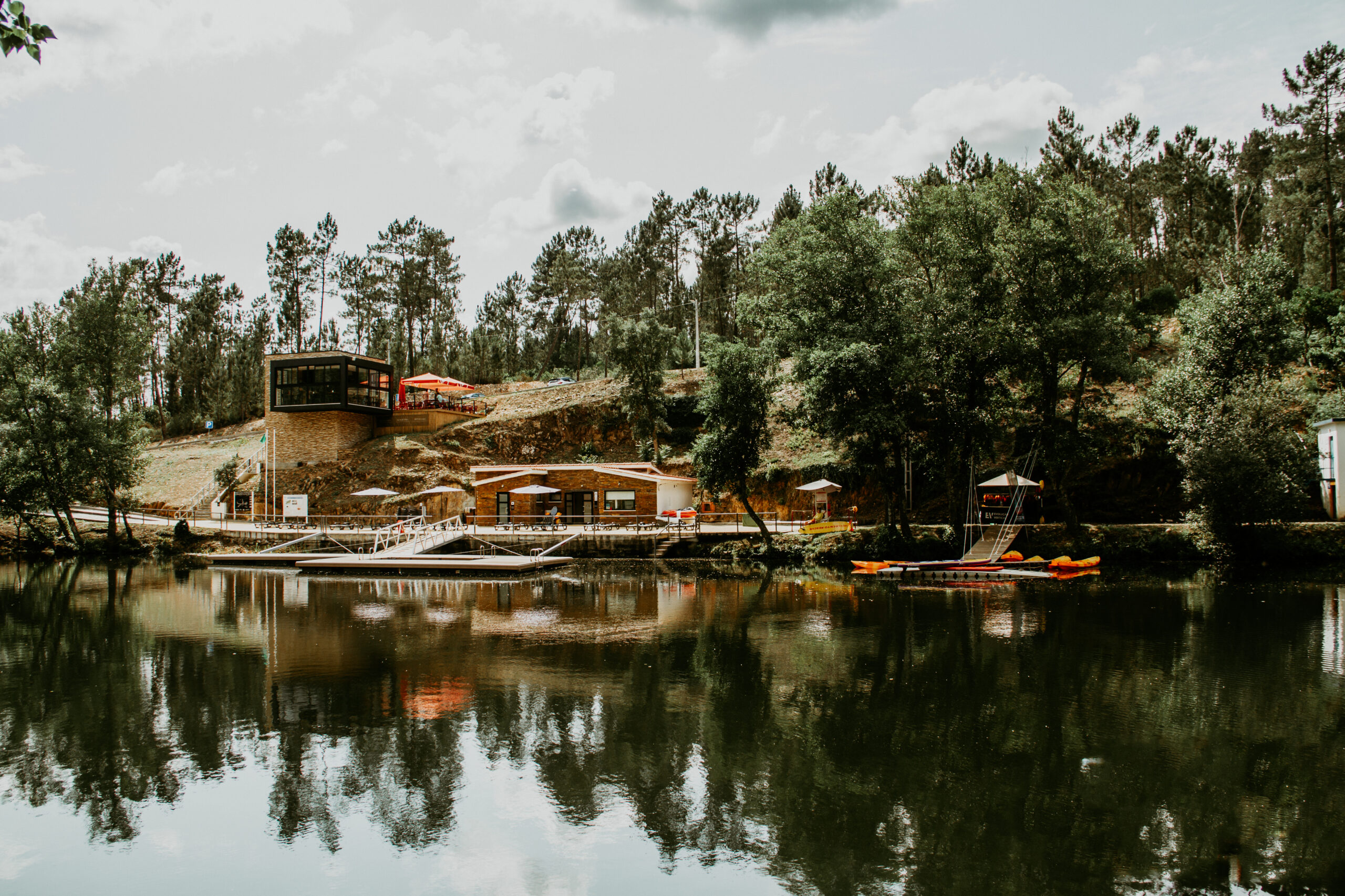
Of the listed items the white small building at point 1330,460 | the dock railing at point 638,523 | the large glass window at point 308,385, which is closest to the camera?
the white small building at point 1330,460

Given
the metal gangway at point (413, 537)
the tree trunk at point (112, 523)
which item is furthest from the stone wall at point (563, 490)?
the tree trunk at point (112, 523)

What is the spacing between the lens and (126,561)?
39.3m

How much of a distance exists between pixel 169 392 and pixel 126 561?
42675mm

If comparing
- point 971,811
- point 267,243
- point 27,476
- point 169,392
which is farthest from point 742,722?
point 169,392

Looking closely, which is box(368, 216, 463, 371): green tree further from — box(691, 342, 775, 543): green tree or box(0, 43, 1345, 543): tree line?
box(691, 342, 775, 543): green tree

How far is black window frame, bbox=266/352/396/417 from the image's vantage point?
169 feet

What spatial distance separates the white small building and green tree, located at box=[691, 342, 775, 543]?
2157cm

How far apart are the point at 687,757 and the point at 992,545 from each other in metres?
24.9

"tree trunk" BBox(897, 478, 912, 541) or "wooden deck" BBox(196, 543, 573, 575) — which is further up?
"tree trunk" BBox(897, 478, 912, 541)

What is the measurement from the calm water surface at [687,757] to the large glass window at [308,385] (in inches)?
1283

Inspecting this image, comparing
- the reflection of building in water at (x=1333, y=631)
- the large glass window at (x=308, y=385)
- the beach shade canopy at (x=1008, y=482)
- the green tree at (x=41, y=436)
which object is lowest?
the reflection of building in water at (x=1333, y=631)

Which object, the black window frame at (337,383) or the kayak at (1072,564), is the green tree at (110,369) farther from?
the kayak at (1072,564)

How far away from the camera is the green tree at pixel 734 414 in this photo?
35.1m

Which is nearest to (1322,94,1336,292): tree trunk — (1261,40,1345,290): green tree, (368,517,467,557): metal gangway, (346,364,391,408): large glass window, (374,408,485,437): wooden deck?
(1261,40,1345,290): green tree
